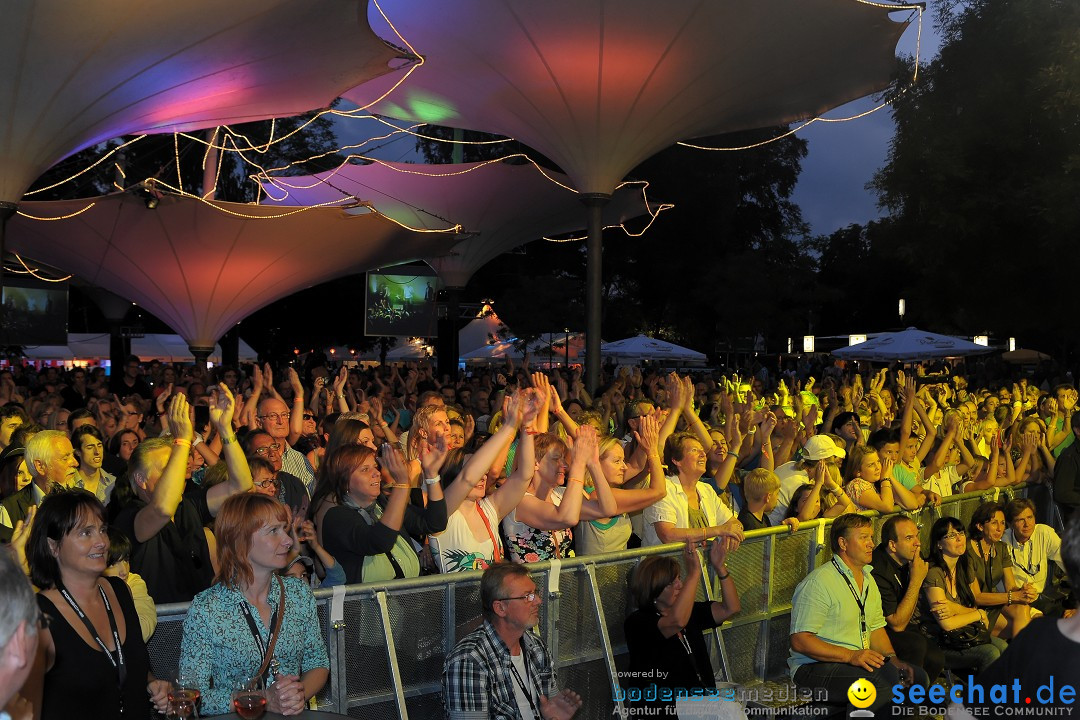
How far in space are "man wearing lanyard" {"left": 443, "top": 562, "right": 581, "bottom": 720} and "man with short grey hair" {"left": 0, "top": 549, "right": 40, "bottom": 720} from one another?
2586mm

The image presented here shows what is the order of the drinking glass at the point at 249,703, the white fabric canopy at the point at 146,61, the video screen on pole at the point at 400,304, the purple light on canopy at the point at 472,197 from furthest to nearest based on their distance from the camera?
the video screen on pole at the point at 400,304 < the purple light on canopy at the point at 472,197 < the white fabric canopy at the point at 146,61 < the drinking glass at the point at 249,703

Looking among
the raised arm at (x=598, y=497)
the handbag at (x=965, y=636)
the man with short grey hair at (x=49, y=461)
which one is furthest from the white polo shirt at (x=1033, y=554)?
the man with short grey hair at (x=49, y=461)

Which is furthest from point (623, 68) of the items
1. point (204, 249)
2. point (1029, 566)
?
point (1029, 566)

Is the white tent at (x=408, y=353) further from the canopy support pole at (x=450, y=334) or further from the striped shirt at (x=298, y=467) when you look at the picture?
the striped shirt at (x=298, y=467)

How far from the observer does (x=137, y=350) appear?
40.3 metres

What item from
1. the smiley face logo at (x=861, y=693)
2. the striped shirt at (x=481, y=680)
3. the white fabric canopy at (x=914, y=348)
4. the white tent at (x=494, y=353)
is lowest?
the smiley face logo at (x=861, y=693)

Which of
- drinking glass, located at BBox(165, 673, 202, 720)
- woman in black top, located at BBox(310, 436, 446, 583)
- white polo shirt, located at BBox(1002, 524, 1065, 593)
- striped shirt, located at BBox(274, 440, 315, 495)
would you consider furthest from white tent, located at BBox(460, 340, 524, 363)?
drinking glass, located at BBox(165, 673, 202, 720)

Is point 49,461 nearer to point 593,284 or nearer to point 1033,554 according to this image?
point 1033,554

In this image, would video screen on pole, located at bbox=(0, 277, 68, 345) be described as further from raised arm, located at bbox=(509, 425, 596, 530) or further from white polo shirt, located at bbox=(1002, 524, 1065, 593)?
white polo shirt, located at bbox=(1002, 524, 1065, 593)

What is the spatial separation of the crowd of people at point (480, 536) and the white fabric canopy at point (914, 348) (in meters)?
18.7

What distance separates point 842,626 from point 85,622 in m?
4.34

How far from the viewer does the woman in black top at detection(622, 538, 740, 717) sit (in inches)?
226

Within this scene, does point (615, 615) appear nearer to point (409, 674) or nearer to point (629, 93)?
point (409, 674)

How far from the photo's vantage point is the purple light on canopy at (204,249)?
20.1 m
